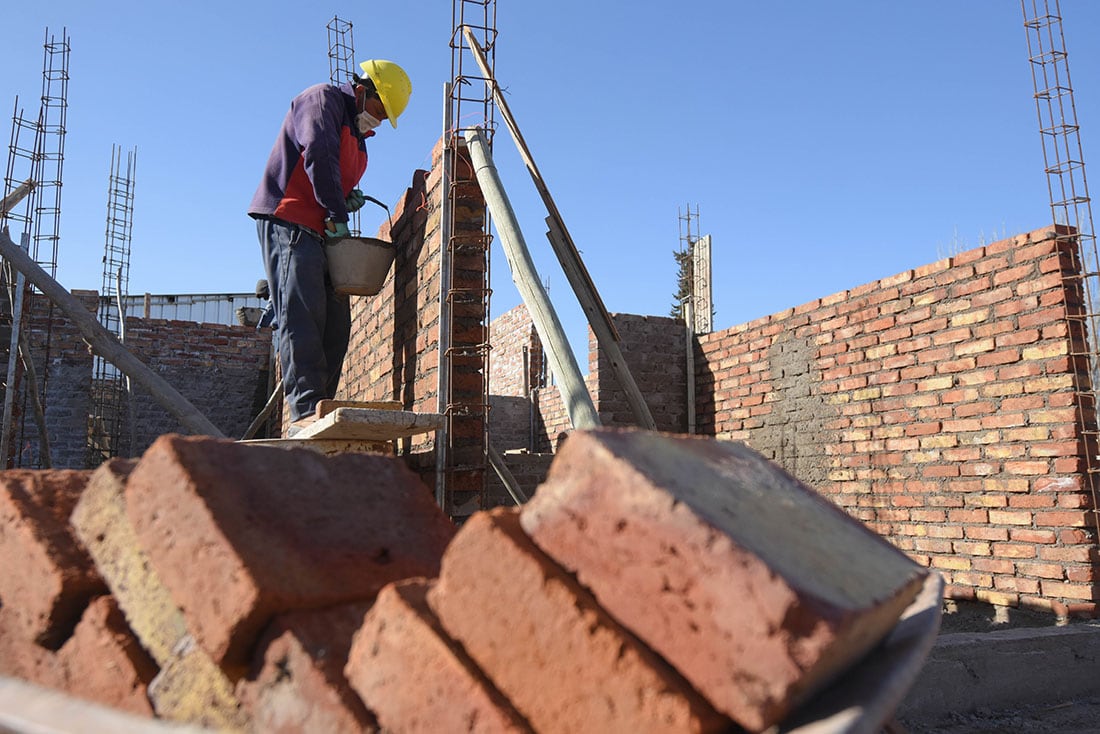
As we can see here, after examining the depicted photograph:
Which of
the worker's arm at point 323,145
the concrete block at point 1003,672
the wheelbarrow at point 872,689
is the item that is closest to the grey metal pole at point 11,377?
the worker's arm at point 323,145

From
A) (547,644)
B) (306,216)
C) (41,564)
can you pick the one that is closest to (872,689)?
(547,644)

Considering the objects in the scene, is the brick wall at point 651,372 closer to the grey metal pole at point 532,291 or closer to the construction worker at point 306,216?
the construction worker at point 306,216

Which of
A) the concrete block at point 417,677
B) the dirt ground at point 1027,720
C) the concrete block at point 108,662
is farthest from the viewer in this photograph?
the dirt ground at point 1027,720

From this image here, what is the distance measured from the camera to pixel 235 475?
3.63 feet

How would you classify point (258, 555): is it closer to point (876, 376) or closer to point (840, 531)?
point (840, 531)

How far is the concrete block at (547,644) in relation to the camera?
0.75 metres

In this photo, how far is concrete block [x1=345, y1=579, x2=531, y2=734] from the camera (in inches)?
32.5

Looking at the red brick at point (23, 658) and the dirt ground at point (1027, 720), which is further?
the dirt ground at point (1027, 720)

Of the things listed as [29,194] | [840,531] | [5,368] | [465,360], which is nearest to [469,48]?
[465,360]

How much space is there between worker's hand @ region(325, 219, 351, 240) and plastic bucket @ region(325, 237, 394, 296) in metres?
0.03

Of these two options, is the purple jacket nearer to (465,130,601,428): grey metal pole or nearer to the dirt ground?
(465,130,601,428): grey metal pole

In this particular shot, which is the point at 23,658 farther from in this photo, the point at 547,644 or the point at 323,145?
the point at 323,145

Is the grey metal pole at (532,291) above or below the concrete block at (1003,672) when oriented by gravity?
above

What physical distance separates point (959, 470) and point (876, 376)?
84cm
